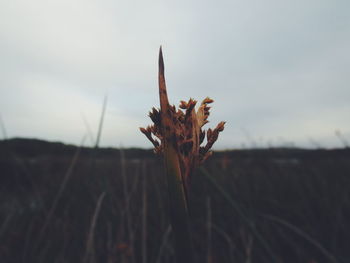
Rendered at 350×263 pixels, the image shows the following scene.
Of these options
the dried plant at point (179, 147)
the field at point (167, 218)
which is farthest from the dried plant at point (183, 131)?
the field at point (167, 218)

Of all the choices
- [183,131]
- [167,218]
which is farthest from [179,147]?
[167,218]

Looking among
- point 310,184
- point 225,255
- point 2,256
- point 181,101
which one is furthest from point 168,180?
point 310,184

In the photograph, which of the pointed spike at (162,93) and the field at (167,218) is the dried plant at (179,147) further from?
the field at (167,218)

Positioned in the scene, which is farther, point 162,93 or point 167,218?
point 167,218

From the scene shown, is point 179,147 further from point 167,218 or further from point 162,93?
point 167,218

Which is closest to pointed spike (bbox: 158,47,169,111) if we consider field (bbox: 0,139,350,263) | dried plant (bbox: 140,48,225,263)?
dried plant (bbox: 140,48,225,263)

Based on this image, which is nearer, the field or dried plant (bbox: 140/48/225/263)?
dried plant (bbox: 140/48/225/263)

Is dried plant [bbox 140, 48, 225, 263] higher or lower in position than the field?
higher

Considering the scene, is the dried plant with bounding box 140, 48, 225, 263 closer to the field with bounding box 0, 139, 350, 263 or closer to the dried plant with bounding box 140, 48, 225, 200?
the dried plant with bounding box 140, 48, 225, 200
